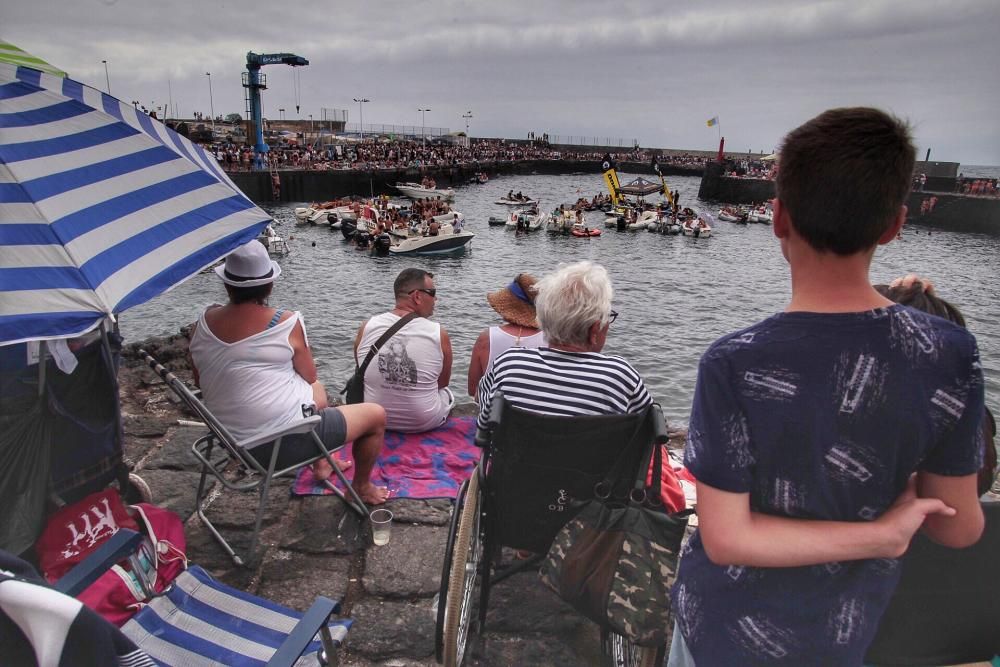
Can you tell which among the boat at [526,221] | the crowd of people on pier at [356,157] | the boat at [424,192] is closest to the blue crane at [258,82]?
the crowd of people on pier at [356,157]

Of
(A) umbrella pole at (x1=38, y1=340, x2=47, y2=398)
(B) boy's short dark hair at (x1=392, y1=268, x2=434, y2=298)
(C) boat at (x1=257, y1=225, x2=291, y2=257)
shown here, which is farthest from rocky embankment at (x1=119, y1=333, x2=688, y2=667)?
(C) boat at (x1=257, y1=225, x2=291, y2=257)

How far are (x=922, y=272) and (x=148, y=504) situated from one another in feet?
108

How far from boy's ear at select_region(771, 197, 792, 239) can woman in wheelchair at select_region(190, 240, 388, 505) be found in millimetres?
2520

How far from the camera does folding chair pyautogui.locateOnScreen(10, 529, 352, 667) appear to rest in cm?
196

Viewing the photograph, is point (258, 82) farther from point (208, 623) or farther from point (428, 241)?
point (208, 623)

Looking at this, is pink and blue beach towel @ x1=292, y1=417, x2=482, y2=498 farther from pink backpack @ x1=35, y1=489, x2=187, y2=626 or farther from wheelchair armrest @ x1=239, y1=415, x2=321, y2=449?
pink backpack @ x1=35, y1=489, x2=187, y2=626

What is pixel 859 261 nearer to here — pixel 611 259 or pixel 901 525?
pixel 901 525

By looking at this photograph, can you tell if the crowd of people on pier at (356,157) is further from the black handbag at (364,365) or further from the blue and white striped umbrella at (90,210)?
the blue and white striped umbrella at (90,210)

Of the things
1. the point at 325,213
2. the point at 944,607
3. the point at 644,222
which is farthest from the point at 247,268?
the point at 644,222

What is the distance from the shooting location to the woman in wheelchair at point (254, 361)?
304 centimetres

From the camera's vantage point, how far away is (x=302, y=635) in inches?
72.3

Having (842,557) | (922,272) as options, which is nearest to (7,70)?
(842,557)

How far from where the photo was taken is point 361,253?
1017 inches

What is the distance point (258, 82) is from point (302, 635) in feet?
169
